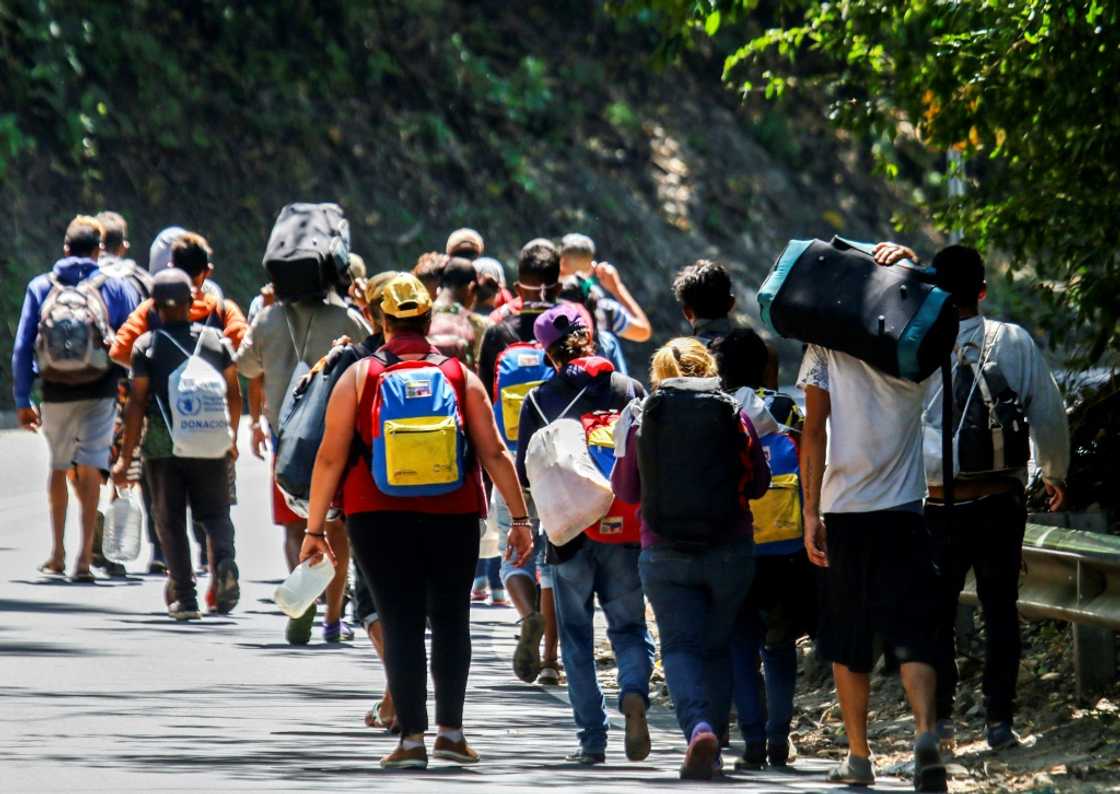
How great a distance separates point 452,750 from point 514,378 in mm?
3185

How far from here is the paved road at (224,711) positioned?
868 cm

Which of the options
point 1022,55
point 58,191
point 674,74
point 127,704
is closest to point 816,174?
point 674,74

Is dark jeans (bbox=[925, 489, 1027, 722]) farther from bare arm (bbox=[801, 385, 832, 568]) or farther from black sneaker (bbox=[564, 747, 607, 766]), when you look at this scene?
black sneaker (bbox=[564, 747, 607, 766])

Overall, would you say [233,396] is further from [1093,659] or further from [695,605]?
[1093,659]

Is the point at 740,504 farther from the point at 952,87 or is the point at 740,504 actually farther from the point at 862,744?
the point at 952,87

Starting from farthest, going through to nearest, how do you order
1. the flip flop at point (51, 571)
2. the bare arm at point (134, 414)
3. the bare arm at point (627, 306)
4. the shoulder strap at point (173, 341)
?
the flip flop at point (51, 571) → the bare arm at point (627, 306) → the shoulder strap at point (173, 341) → the bare arm at point (134, 414)

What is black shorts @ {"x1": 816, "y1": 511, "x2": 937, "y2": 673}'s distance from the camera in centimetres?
853

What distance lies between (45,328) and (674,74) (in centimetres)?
2326

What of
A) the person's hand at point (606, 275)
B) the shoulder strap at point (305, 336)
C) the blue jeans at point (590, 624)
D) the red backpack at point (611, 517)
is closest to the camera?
the blue jeans at point (590, 624)

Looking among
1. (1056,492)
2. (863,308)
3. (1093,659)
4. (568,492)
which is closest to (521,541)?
(568,492)

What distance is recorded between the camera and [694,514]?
888 cm

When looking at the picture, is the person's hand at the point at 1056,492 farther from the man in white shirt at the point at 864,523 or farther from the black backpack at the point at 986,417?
the man in white shirt at the point at 864,523

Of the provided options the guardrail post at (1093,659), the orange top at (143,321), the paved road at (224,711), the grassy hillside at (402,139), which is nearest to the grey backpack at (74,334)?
the orange top at (143,321)

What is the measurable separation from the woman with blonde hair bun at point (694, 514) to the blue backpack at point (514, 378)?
2855mm
